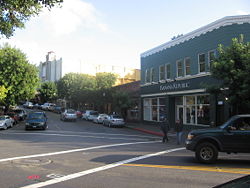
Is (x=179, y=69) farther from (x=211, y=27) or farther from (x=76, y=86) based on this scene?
(x=76, y=86)

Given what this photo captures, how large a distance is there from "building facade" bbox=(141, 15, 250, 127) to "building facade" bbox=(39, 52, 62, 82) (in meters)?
40.0

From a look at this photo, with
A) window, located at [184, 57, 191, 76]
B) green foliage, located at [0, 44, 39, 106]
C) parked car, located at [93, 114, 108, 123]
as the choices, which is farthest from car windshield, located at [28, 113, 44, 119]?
window, located at [184, 57, 191, 76]

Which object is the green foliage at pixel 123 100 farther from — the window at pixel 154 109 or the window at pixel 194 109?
the window at pixel 194 109

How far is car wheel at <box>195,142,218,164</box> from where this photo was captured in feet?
31.9

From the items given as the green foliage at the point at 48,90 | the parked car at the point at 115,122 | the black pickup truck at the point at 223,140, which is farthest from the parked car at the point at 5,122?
the green foliage at the point at 48,90

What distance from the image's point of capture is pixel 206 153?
9.84 meters

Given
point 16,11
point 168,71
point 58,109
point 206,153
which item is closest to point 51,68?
point 58,109

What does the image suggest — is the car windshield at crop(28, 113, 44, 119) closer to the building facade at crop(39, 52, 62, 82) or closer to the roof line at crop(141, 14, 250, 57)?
the roof line at crop(141, 14, 250, 57)

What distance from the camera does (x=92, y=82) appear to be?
143 ft

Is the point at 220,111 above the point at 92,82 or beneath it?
beneath

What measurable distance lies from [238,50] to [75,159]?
10911mm

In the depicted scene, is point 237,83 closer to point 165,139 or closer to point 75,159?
point 165,139

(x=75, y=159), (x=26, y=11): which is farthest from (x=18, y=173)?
(x=26, y=11)

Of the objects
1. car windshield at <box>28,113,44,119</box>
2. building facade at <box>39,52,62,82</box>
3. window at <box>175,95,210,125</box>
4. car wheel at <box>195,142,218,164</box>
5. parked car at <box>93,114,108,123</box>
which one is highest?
building facade at <box>39,52,62,82</box>
